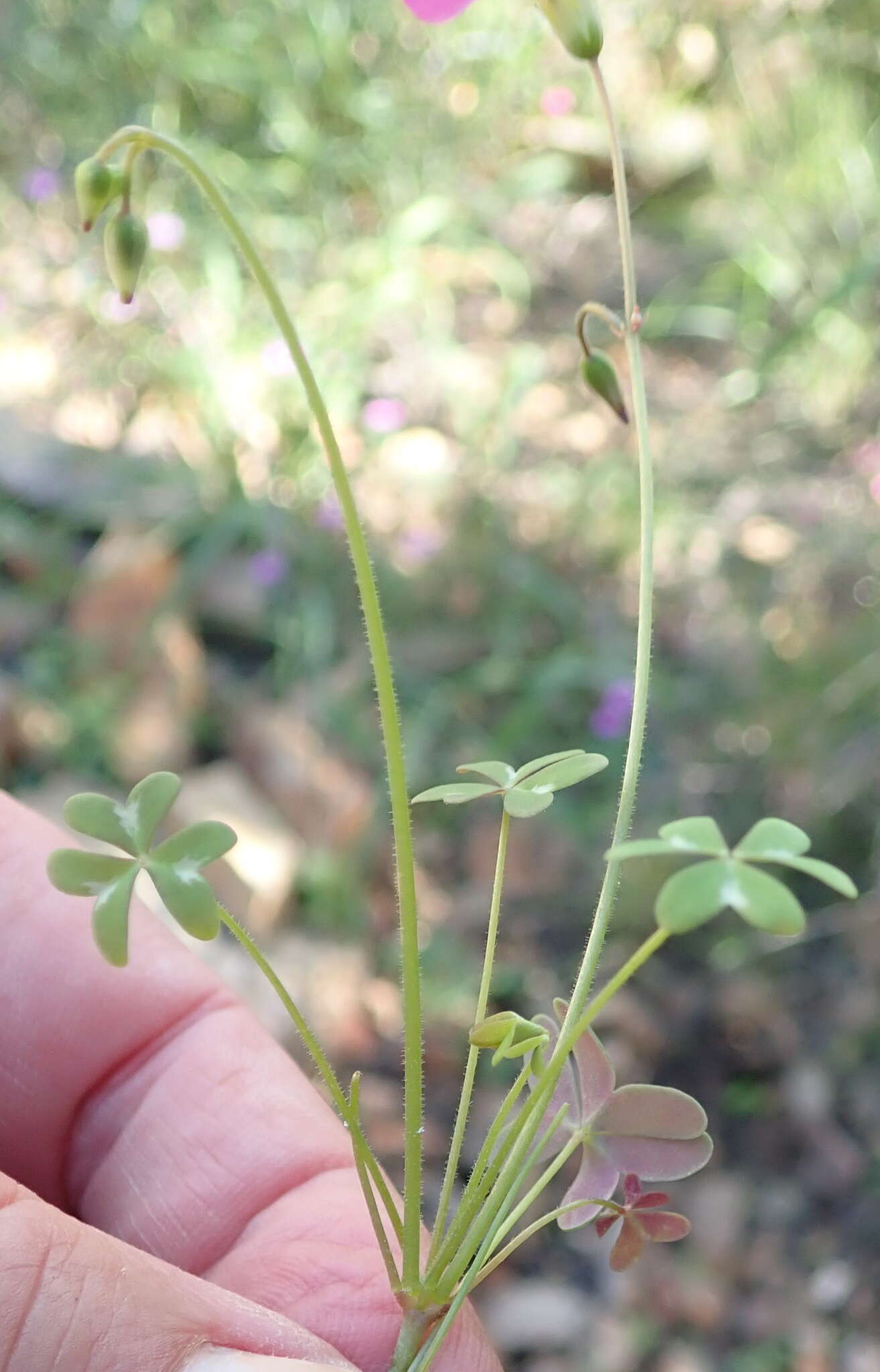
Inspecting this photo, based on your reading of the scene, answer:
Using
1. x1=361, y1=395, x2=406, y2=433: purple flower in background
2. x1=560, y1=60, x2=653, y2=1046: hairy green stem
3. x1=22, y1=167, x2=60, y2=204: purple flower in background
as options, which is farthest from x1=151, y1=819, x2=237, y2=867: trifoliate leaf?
x1=22, y1=167, x2=60, y2=204: purple flower in background

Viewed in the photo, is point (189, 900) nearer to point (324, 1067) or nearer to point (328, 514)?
point (324, 1067)

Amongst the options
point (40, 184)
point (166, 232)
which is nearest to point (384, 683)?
point (166, 232)

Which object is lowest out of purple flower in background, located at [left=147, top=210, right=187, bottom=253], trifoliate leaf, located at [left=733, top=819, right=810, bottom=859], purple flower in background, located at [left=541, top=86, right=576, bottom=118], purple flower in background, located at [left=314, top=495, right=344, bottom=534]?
purple flower in background, located at [left=314, top=495, right=344, bottom=534]

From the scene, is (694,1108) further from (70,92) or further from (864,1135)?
(70,92)

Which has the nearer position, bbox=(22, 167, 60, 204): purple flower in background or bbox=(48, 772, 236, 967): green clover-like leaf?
bbox=(48, 772, 236, 967): green clover-like leaf

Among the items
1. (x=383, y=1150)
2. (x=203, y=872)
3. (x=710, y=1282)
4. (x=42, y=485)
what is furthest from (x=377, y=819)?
(x=42, y=485)

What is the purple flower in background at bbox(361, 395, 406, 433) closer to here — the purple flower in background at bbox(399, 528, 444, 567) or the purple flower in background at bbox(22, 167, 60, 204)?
the purple flower in background at bbox(399, 528, 444, 567)

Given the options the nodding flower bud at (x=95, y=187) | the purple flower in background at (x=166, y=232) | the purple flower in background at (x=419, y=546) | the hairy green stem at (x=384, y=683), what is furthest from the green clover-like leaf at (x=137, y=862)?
the purple flower in background at (x=166, y=232)
